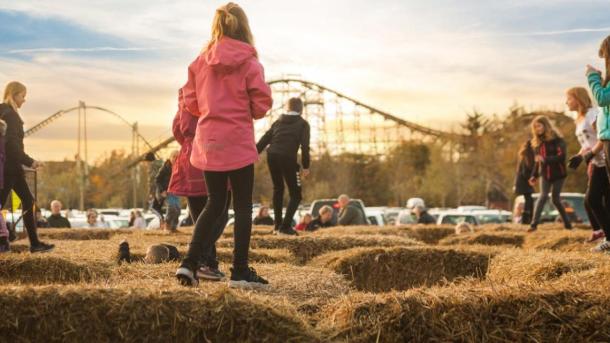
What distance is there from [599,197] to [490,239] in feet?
16.9

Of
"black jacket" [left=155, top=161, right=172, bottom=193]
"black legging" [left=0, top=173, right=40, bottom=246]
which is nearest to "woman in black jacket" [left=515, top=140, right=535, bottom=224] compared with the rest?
"black jacket" [left=155, top=161, right=172, bottom=193]

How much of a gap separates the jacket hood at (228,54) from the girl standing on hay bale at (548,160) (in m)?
10.8

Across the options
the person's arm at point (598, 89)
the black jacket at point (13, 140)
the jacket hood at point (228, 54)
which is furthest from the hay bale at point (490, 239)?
the jacket hood at point (228, 54)

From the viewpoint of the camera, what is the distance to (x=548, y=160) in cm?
1700

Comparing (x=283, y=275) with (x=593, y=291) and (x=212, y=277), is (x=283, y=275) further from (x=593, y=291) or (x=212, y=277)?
(x=593, y=291)

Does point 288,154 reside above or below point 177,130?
below

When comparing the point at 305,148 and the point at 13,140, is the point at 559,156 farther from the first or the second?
the point at 13,140

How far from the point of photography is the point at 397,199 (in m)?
82.9

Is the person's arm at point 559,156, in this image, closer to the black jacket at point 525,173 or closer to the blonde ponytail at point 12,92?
the black jacket at point 525,173

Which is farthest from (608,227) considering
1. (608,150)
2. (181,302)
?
(181,302)

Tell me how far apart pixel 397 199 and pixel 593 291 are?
7704 cm

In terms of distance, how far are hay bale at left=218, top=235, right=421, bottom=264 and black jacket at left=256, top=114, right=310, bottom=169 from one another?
1552 millimetres

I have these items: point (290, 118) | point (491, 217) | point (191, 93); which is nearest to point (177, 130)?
point (191, 93)

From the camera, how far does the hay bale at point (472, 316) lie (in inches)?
222
